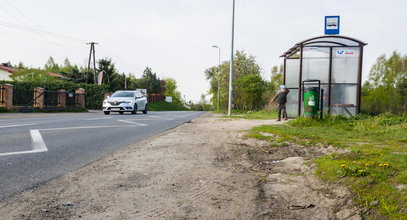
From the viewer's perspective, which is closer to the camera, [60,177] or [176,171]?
[60,177]

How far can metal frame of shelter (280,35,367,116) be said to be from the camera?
45.6ft

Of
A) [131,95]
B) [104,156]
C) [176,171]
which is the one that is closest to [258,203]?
[176,171]

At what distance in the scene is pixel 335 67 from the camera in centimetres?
1412

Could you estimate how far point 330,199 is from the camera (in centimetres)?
328

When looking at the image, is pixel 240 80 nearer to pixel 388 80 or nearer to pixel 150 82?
pixel 388 80

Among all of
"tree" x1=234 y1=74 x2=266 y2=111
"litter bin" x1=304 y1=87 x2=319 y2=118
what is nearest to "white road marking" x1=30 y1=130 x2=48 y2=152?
"litter bin" x1=304 y1=87 x2=319 y2=118

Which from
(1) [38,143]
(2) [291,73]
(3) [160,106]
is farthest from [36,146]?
(3) [160,106]

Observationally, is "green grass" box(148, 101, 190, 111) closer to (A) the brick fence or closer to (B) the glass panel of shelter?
(A) the brick fence

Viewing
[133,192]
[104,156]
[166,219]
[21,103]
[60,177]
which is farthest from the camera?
[21,103]

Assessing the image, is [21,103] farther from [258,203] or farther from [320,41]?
[258,203]

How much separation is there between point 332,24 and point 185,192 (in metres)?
14.6

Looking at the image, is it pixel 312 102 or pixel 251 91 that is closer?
pixel 312 102

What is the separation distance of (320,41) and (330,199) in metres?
12.1

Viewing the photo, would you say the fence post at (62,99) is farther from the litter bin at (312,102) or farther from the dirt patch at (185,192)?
the dirt patch at (185,192)
